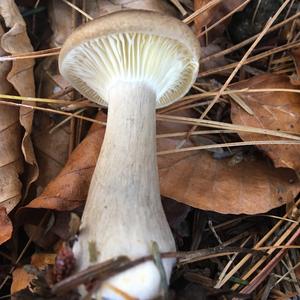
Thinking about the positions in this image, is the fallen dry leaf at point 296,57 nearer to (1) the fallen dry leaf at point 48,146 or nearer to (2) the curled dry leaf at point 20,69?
(1) the fallen dry leaf at point 48,146

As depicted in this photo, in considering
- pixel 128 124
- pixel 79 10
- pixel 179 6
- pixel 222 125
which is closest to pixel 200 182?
pixel 222 125

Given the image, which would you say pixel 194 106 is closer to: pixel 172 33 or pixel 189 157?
pixel 189 157

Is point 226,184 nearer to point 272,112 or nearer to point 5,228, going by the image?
point 272,112

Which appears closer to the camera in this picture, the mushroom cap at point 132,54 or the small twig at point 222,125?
the mushroom cap at point 132,54

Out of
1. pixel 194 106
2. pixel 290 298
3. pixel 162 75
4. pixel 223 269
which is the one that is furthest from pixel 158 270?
pixel 194 106

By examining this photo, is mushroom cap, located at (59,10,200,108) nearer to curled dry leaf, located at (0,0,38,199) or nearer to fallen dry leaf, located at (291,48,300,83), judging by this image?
curled dry leaf, located at (0,0,38,199)

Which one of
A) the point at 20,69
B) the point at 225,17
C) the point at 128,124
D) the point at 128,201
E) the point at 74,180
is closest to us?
the point at 128,201

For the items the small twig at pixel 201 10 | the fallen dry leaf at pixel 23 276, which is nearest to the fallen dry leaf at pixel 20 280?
the fallen dry leaf at pixel 23 276
